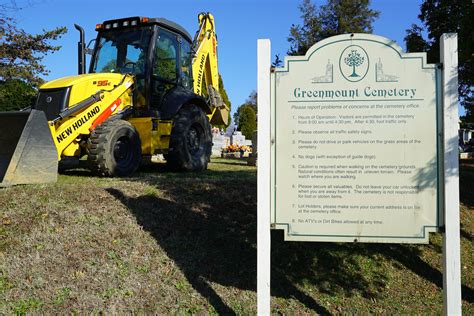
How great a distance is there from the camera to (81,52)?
8.26 m

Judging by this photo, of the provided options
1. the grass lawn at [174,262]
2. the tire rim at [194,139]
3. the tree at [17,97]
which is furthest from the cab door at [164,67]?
the tree at [17,97]

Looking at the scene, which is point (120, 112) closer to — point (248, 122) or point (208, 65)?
point (208, 65)

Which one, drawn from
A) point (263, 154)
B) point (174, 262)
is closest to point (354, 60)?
point (263, 154)

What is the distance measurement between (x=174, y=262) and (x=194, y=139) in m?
5.28

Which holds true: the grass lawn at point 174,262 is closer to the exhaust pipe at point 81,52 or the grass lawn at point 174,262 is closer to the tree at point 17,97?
the exhaust pipe at point 81,52

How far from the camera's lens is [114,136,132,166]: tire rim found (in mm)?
7522

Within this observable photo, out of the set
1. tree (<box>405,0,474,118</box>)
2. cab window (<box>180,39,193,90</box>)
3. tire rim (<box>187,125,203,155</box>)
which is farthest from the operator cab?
tree (<box>405,0,474,118</box>)

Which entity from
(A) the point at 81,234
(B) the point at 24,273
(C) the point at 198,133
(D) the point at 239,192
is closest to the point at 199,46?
(C) the point at 198,133

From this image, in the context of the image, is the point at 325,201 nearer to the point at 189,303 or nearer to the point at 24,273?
the point at 189,303

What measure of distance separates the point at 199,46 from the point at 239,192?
564 cm

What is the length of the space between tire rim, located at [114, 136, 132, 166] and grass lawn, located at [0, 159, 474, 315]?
1.54 metres

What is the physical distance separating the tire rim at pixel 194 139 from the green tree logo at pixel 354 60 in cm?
610

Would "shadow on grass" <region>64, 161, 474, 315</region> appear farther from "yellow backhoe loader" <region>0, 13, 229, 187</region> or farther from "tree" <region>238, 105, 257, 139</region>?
"tree" <region>238, 105, 257, 139</region>

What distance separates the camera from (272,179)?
11.6 ft
